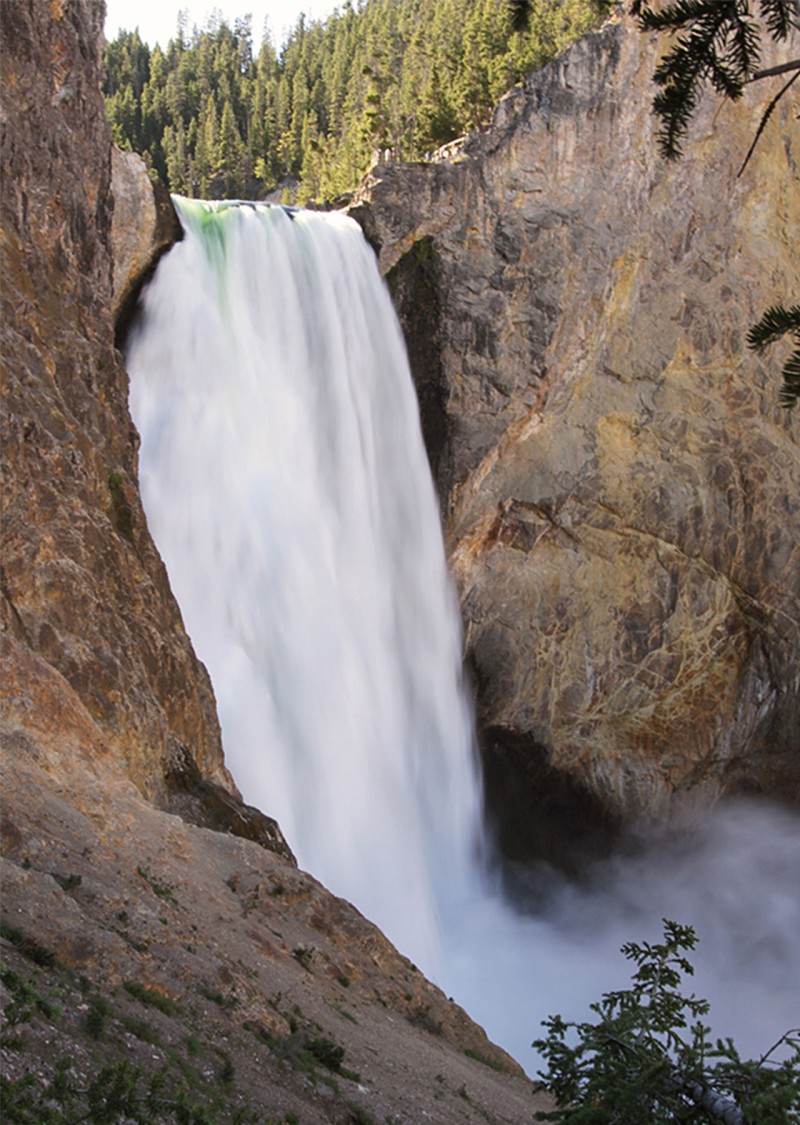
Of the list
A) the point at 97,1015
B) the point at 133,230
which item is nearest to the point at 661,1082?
the point at 97,1015

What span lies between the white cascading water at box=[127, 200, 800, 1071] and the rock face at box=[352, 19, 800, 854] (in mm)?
1156

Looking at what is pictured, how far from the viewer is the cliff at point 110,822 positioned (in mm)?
6324

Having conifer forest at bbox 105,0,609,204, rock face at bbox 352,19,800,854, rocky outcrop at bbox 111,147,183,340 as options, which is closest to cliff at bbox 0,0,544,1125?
rocky outcrop at bbox 111,147,183,340

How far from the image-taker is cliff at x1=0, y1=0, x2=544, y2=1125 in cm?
632

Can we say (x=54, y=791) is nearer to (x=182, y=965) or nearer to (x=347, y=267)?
(x=182, y=965)

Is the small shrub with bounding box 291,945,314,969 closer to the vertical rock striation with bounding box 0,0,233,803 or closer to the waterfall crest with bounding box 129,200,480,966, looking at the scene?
the vertical rock striation with bounding box 0,0,233,803

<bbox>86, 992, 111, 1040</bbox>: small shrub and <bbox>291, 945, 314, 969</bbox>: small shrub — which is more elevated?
<bbox>86, 992, 111, 1040</bbox>: small shrub

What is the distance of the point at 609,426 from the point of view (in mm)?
23688

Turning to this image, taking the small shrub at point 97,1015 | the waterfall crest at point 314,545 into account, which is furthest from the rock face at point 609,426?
the small shrub at point 97,1015

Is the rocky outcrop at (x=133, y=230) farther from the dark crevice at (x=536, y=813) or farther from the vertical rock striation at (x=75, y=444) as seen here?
the dark crevice at (x=536, y=813)

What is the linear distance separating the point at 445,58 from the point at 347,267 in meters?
22.8

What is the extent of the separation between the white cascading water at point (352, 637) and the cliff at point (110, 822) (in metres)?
4.02

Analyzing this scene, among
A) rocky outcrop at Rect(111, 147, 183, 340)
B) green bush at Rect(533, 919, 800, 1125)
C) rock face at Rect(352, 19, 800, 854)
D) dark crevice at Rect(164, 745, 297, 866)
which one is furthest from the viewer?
rock face at Rect(352, 19, 800, 854)

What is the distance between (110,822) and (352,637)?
10.9 m
